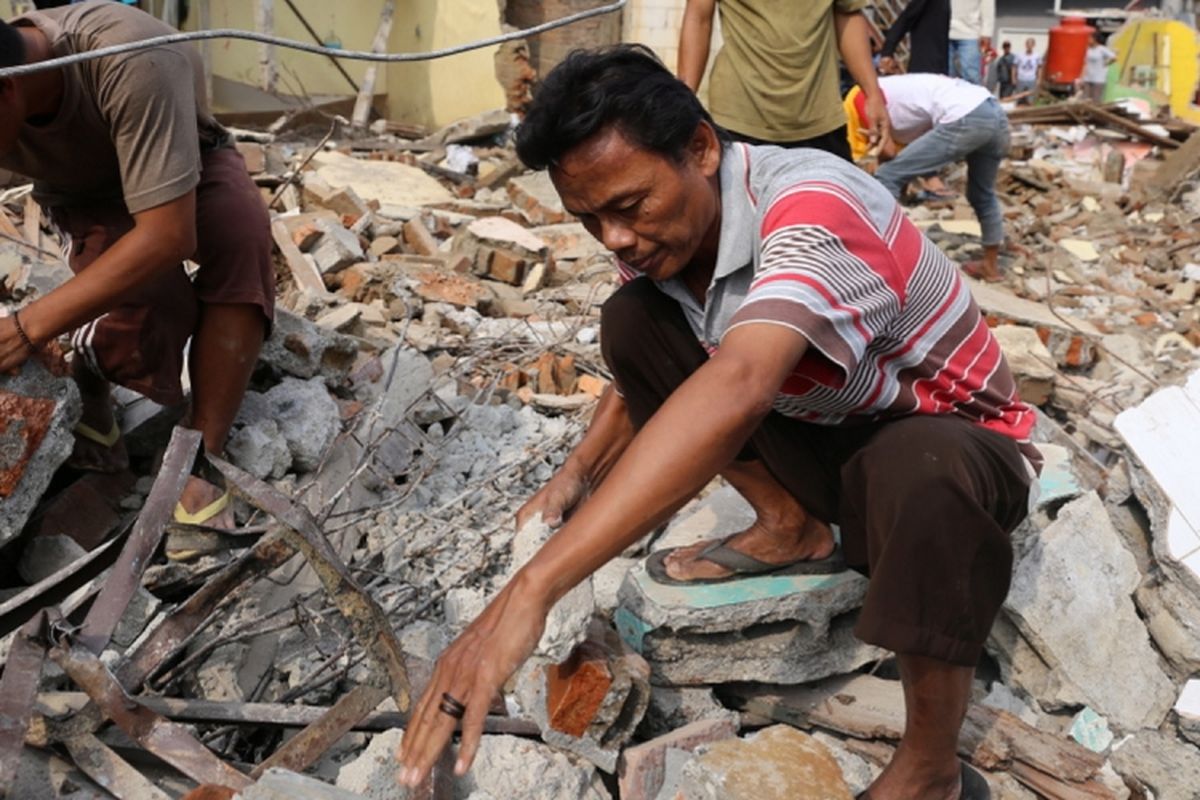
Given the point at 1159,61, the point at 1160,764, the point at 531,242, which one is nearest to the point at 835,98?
the point at 531,242

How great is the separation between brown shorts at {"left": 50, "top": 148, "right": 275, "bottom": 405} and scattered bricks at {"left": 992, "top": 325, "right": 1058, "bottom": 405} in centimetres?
293

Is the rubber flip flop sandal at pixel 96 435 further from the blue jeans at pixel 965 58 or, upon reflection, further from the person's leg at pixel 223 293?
the blue jeans at pixel 965 58

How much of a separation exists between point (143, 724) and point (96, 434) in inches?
61.9

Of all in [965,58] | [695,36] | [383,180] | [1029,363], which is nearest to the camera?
[1029,363]

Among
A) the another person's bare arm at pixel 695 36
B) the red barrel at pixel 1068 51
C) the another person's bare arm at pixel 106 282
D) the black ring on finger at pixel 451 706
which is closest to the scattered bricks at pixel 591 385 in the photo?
the another person's bare arm at pixel 695 36

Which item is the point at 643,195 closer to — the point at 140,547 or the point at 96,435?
the point at 140,547

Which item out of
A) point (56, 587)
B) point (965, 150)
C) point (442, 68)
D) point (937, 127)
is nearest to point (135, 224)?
point (56, 587)

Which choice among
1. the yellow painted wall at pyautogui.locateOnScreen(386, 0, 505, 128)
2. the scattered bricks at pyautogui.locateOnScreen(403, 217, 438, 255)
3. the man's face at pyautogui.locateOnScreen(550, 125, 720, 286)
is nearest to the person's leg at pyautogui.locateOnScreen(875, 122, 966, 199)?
the scattered bricks at pyautogui.locateOnScreen(403, 217, 438, 255)

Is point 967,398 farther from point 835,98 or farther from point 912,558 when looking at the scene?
point 835,98

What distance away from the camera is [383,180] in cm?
893

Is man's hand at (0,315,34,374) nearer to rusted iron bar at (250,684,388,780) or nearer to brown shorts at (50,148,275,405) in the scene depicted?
brown shorts at (50,148,275,405)

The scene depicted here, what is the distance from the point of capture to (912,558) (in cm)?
228

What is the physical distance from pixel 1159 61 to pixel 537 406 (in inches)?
649

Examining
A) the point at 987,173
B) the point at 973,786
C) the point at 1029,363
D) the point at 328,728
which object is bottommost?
the point at 1029,363
